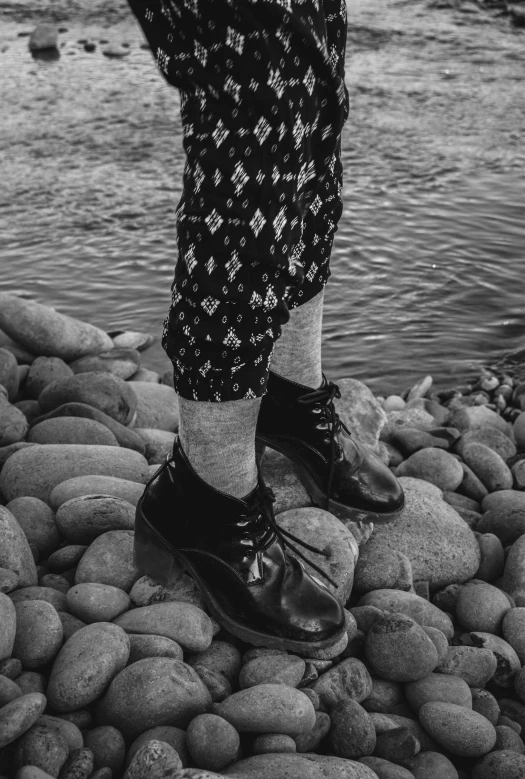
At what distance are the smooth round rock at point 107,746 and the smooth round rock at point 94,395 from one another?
4.67 ft

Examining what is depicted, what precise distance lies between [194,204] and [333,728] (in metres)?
1.06

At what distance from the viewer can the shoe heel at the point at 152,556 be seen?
1.94m

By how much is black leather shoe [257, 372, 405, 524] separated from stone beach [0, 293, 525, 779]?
0.22 ft

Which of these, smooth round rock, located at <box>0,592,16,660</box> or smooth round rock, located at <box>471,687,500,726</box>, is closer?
smooth round rock, located at <box>0,592,16,660</box>

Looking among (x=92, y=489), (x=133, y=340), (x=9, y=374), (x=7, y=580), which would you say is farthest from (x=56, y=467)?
(x=133, y=340)

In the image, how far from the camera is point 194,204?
1.57 m

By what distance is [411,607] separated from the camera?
83.2 inches

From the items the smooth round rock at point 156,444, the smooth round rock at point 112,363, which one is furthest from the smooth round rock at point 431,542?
the smooth round rock at point 112,363

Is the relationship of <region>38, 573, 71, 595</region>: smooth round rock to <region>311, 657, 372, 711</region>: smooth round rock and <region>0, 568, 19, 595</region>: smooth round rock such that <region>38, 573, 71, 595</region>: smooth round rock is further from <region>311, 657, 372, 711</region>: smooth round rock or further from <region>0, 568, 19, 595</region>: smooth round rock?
<region>311, 657, 372, 711</region>: smooth round rock

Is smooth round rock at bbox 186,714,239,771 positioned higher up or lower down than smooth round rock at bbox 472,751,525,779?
higher up

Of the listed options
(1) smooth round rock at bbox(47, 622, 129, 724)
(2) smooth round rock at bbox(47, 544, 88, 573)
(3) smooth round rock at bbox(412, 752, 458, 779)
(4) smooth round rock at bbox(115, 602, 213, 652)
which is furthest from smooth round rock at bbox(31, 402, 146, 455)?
(3) smooth round rock at bbox(412, 752, 458, 779)

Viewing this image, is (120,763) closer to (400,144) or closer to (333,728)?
(333,728)

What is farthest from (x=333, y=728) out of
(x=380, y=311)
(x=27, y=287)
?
(x=27, y=287)

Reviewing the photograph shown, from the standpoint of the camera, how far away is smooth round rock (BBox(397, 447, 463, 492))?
2838mm
